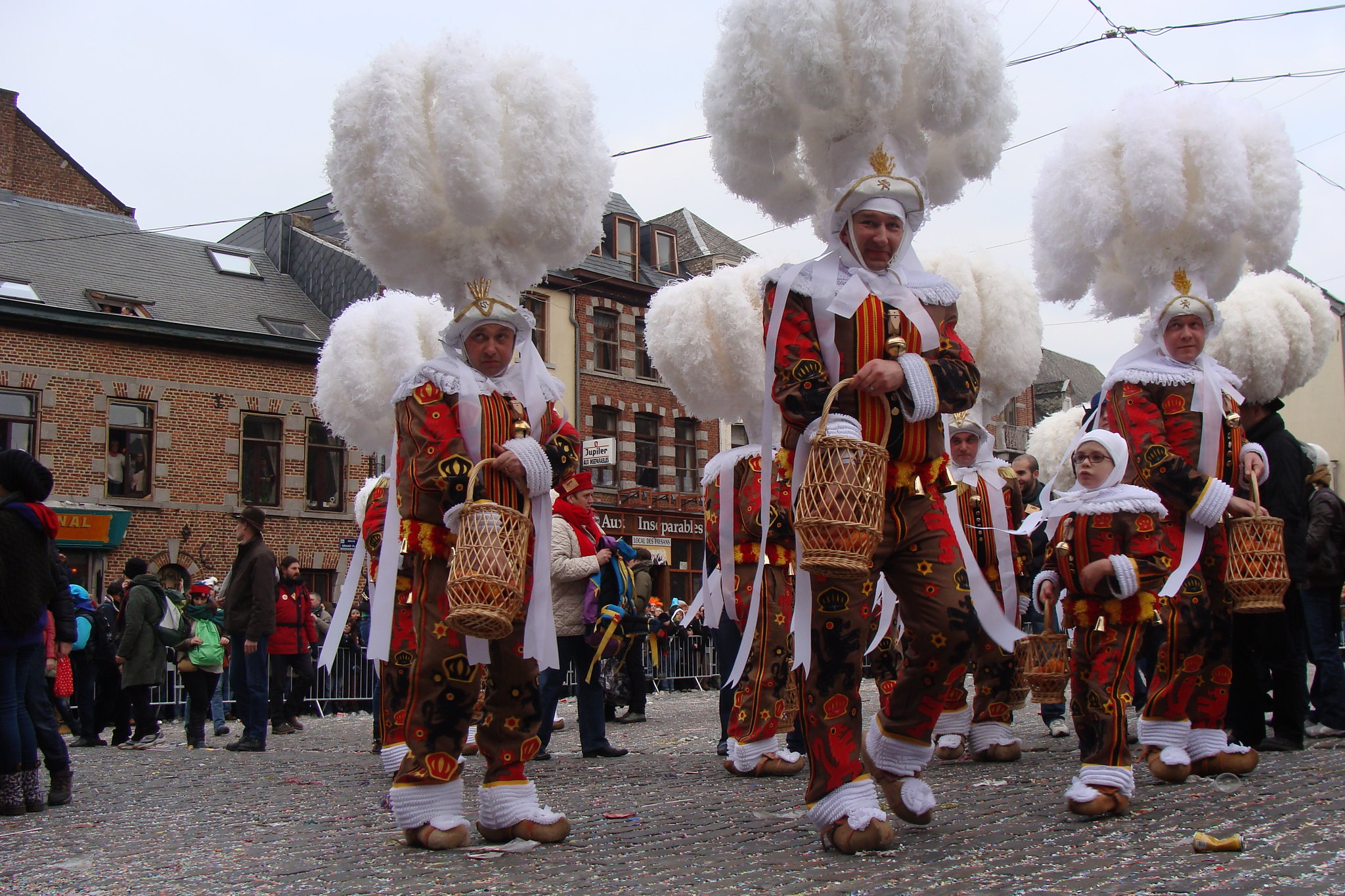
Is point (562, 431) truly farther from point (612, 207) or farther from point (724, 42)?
point (612, 207)

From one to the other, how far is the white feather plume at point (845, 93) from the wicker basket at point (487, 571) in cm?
171

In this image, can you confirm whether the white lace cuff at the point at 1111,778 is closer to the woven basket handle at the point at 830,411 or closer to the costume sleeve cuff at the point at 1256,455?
the woven basket handle at the point at 830,411

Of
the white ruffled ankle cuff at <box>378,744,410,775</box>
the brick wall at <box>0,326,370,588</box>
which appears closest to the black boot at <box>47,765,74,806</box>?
the white ruffled ankle cuff at <box>378,744,410,775</box>

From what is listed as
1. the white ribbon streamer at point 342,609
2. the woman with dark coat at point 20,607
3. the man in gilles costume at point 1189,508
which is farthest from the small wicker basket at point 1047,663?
the woman with dark coat at point 20,607

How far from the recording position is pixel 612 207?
40.2 meters

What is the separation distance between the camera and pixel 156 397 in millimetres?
26234

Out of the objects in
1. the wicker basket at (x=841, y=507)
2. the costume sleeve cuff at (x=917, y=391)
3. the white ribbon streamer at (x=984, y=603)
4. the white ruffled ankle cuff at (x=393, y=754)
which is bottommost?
the white ruffled ankle cuff at (x=393, y=754)

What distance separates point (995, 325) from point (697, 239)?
33560mm

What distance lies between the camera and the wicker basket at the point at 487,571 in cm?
429

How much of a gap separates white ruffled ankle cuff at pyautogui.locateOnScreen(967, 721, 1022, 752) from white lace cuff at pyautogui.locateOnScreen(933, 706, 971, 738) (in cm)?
5

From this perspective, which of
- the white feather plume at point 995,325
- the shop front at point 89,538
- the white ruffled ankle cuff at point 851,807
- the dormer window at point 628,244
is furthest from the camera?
the dormer window at point 628,244

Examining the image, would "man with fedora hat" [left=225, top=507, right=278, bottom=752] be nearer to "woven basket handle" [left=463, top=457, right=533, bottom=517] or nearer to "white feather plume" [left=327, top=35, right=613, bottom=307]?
"white feather plume" [left=327, top=35, right=613, bottom=307]

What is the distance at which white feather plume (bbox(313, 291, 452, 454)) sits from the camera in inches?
337

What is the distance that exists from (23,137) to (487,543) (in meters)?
32.0
